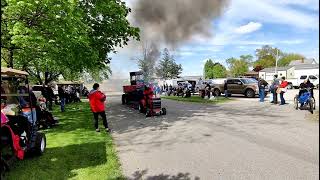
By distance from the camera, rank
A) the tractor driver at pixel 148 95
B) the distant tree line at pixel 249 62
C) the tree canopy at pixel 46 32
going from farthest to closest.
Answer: the distant tree line at pixel 249 62 → the tractor driver at pixel 148 95 → the tree canopy at pixel 46 32

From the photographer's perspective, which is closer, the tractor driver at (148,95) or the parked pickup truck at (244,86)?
the tractor driver at (148,95)

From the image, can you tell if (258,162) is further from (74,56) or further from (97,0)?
(97,0)

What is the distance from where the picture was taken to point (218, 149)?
913 centimetres

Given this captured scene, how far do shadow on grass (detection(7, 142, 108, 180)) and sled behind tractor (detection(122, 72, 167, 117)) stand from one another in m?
7.72

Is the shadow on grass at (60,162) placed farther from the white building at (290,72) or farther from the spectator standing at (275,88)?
the white building at (290,72)

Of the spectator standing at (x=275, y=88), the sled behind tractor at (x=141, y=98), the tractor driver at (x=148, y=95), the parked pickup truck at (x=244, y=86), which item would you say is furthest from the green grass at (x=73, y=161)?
the parked pickup truck at (x=244, y=86)

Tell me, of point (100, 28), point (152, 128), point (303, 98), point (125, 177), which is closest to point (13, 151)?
point (125, 177)

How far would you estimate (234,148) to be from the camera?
917cm

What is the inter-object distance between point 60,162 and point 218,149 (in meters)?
3.80

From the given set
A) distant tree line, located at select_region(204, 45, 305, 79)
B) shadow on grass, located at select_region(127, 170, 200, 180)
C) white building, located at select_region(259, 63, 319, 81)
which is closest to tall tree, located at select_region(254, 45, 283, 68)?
distant tree line, located at select_region(204, 45, 305, 79)

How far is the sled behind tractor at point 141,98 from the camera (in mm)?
17656

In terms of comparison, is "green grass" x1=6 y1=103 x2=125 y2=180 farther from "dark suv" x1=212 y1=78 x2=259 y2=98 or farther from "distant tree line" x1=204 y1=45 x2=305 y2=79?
"distant tree line" x1=204 y1=45 x2=305 y2=79

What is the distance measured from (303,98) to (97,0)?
40.4 ft

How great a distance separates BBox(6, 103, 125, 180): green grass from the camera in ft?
23.6
